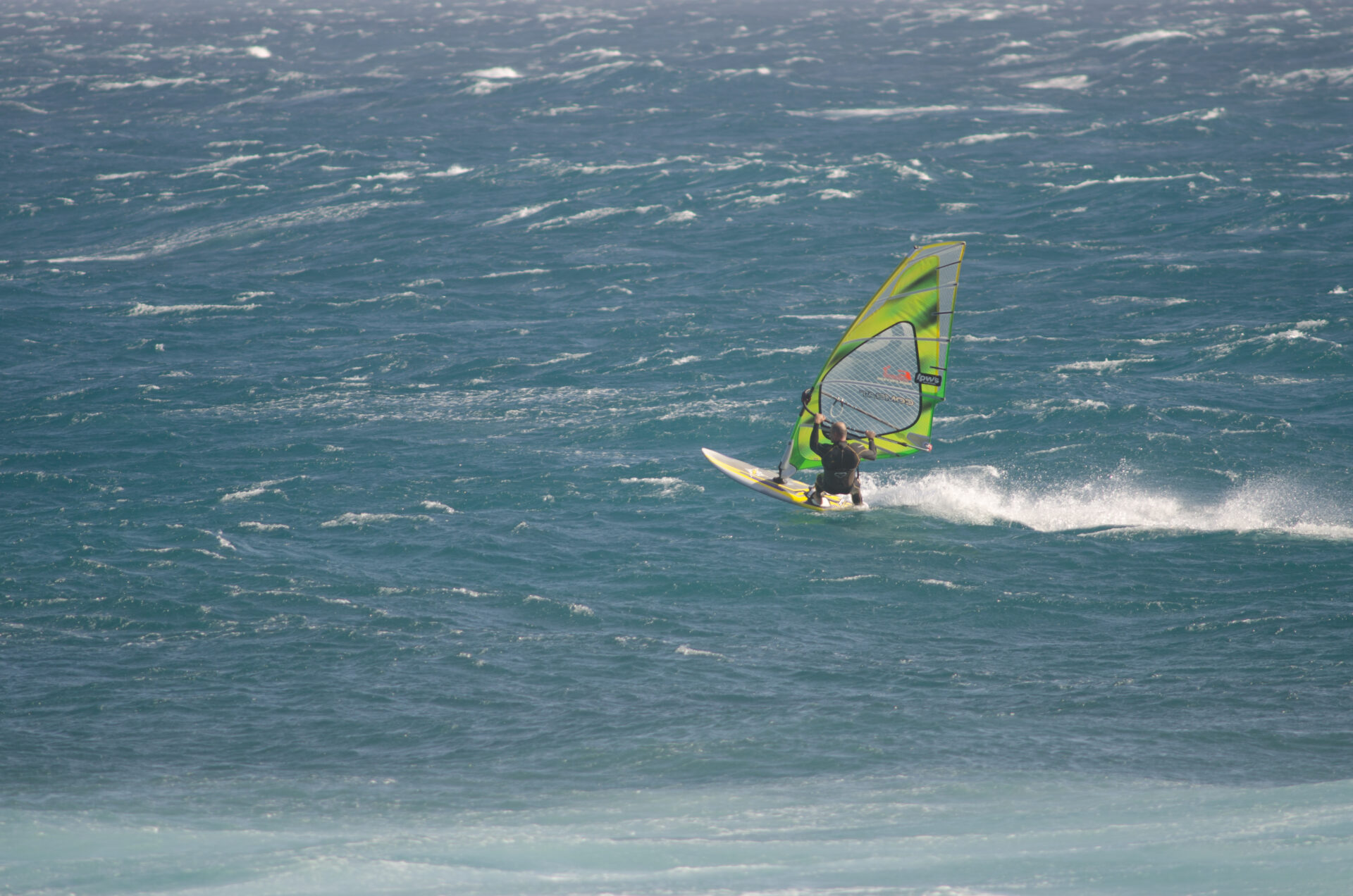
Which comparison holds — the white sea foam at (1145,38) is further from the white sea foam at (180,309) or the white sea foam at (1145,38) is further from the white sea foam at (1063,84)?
the white sea foam at (180,309)

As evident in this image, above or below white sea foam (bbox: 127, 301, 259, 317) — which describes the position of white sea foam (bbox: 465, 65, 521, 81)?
above

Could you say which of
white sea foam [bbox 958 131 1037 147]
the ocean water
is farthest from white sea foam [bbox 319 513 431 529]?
white sea foam [bbox 958 131 1037 147]

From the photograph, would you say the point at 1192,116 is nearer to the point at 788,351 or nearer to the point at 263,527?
the point at 788,351

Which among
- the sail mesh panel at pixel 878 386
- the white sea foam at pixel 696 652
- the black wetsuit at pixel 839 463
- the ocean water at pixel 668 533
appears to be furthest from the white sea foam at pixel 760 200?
the white sea foam at pixel 696 652

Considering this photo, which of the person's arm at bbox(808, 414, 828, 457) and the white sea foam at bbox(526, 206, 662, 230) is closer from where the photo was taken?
the person's arm at bbox(808, 414, 828, 457)

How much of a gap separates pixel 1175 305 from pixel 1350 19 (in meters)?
94.1

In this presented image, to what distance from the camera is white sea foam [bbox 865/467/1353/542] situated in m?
26.1

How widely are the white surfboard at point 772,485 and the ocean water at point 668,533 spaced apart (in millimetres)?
486

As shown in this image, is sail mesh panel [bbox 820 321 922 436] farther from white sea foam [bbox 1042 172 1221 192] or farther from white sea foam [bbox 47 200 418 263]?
white sea foam [bbox 47 200 418 263]

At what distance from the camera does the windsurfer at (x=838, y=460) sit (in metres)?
26.8

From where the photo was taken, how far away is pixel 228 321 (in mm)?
44625

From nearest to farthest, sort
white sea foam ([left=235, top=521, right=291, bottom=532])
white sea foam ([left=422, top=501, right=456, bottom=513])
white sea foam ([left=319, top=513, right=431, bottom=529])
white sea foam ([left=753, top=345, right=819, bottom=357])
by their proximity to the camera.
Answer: white sea foam ([left=235, top=521, right=291, bottom=532]), white sea foam ([left=319, top=513, right=431, bottom=529]), white sea foam ([left=422, top=501, right=456, bottom=513]), white sea foam ([left=753, top=345, right=819, bottom=357])

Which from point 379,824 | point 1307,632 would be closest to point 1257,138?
point 1307,632

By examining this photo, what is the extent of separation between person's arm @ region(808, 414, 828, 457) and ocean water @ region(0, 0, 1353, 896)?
166 centimetres
